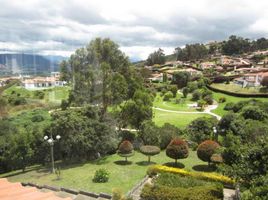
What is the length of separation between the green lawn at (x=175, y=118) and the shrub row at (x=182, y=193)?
62.7 feet

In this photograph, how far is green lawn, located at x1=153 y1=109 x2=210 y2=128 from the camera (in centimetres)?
3474

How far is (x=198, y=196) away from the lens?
13609mm

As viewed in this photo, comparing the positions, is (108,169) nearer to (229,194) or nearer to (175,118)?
(229,194)

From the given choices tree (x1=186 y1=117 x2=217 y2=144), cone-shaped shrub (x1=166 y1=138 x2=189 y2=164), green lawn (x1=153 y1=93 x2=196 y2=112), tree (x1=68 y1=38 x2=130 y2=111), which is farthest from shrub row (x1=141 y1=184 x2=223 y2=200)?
green lawn (x1=153 y1=93 x2=196 y2=112)

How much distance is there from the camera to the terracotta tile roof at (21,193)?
15.6 metres

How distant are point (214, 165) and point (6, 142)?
594 inches

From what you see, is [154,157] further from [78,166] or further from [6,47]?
[6,47]

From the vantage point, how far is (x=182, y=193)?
14023 mm

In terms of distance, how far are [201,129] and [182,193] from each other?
46.2 ft

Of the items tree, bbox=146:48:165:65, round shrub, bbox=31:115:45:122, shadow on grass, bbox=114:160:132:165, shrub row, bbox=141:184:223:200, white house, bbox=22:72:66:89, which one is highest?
tree, bbox=146:48:165:65

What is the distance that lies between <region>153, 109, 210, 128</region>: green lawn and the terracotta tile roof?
63.9 feet

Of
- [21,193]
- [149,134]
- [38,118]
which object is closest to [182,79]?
[38,118]

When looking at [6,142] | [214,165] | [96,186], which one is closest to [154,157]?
[214,165]

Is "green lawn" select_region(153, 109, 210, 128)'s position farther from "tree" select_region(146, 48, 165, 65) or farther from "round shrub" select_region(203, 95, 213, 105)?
"tree" select_region(146, 48, 165, 65)
